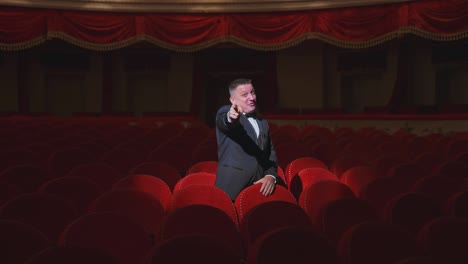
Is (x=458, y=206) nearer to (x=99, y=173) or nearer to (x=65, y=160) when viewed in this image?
(x=99, y=173)

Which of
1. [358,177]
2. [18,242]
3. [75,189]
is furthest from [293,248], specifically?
[358,177]

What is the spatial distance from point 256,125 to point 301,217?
3.24ft

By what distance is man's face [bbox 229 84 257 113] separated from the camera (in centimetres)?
359

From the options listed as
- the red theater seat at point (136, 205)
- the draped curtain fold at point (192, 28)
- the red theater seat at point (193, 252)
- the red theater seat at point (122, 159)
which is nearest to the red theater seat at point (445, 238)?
the red theater seat at point (193, 252)

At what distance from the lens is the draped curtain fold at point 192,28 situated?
43.9 feet

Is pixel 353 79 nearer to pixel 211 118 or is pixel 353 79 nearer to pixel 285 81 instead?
pixel 285 81

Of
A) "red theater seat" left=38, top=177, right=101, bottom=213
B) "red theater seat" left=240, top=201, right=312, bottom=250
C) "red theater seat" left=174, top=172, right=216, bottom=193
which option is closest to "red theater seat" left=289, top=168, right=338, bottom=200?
"red theater seat" left=174, top=172, right=216, bottom=193

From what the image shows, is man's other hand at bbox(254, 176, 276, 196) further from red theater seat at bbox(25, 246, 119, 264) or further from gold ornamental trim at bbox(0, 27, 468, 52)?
gold ornamental trim at bbox(0, 27, 468, 52)

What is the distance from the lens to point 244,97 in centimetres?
362

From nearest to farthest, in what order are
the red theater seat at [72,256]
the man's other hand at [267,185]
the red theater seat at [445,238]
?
1. the red theater seat at [72,256]
2. the red theater seat at [445,238]
3. the man's other hand at [267,185]

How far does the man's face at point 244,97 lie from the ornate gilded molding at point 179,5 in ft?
34.5

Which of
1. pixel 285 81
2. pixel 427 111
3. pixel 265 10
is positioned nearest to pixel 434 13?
pixel 427 111

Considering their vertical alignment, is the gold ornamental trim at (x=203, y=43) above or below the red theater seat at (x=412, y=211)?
above

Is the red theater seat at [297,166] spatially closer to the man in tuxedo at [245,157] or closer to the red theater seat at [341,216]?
the man in tuxedo at [245,157]
